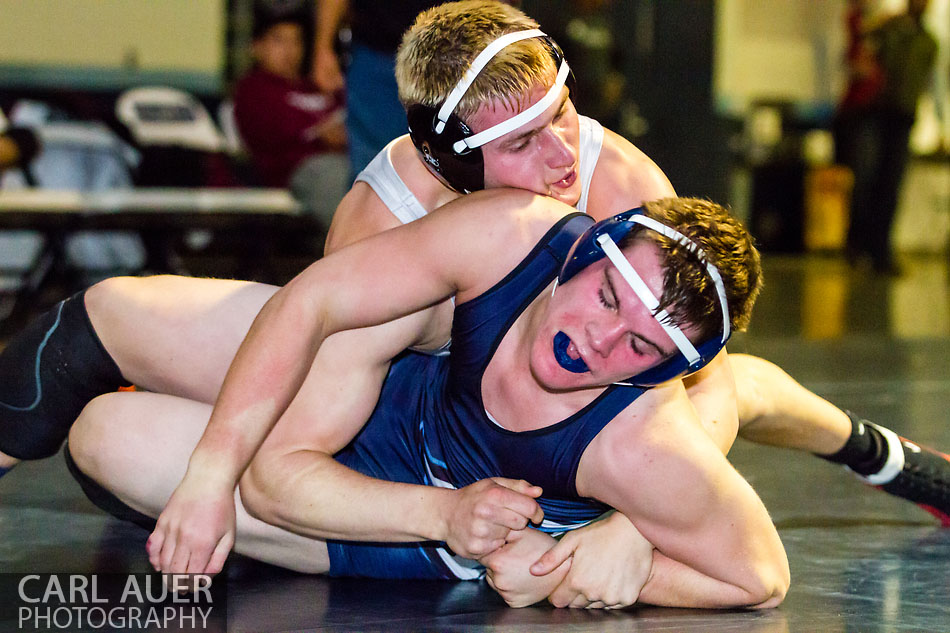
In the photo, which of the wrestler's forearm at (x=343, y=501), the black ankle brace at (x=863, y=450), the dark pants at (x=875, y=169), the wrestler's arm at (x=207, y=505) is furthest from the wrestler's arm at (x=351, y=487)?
the dark pants at (x=875, y=169)

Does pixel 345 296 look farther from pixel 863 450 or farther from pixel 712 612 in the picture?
pixel 863 450

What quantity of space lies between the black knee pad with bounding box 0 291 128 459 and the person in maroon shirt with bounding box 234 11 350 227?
377 centimetres

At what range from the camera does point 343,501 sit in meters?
1.64

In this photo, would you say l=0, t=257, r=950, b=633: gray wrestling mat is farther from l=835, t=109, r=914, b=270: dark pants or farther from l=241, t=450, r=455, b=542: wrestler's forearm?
l=835, t=109, r=914, b=270: dark pants

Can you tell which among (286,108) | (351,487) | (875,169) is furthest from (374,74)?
(875,169)

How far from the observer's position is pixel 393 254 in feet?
5.34

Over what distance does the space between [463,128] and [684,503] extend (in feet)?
2.27

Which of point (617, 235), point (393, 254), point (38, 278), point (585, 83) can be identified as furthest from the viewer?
point (585, 83)

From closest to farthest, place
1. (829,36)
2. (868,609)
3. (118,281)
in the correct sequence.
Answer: (868,609) < (118,281) < (829,36)

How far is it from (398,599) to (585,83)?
19.4 ft

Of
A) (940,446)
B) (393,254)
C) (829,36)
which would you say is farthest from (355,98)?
(829,36)

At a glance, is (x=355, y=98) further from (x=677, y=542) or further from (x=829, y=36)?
(x=829, y=36)

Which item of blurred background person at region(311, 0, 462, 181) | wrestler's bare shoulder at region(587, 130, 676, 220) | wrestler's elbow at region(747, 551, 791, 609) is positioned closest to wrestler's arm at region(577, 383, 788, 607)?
wrestler's elbow at region(747, 551, 791, 609)

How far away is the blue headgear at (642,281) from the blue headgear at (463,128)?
Answer: 30 centimetres
